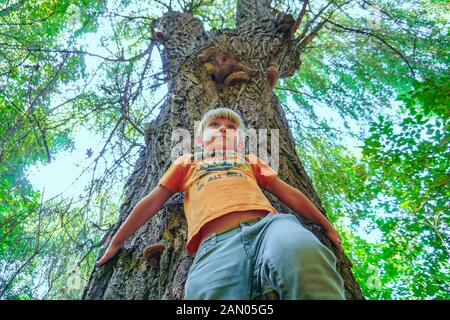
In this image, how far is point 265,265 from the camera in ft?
3.12

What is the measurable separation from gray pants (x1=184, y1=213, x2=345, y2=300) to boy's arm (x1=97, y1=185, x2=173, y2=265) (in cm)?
36

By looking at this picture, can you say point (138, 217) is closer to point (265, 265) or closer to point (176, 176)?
point (176, 176)

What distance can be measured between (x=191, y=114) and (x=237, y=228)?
1105mm

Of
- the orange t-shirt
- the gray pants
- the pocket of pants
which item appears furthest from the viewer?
the orange t-shirt

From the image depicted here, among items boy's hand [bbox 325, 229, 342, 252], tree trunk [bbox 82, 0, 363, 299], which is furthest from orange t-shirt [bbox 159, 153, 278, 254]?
boy's hand [bbox 325, 229, 342, 252]

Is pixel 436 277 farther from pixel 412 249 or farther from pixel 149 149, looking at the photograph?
pixel 149 149

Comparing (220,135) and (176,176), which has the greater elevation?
(220,135)

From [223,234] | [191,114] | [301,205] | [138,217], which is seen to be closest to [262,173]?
[301,205]

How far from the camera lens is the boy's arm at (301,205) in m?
1.52

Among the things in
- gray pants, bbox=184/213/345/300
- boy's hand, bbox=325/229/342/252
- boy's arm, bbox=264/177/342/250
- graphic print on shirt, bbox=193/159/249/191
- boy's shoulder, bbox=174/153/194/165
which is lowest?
gray pants, bbox=184/213/345/300

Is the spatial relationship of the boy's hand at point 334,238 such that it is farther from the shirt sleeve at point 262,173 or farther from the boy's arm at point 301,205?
the shirt sleeve at point 262,173

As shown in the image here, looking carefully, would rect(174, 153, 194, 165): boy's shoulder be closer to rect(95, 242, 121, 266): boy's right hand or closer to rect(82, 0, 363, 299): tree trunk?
rect(82, 0, 363, 299): tree trunk

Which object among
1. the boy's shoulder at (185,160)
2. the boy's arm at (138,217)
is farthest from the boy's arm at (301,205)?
the boy's arm at (138,217)

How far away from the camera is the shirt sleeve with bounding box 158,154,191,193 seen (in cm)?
150
